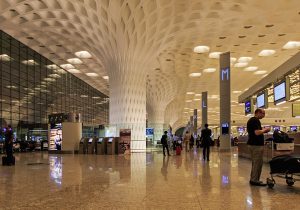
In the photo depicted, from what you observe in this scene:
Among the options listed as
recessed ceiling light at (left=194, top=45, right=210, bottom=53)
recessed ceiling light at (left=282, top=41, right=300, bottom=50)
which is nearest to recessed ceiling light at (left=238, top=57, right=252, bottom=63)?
recessed ceiling light at (left=282, top=41, right=300, bottom=50)

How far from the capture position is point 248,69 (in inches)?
1607

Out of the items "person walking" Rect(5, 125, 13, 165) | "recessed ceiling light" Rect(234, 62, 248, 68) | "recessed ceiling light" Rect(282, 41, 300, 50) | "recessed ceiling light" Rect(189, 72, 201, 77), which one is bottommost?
"person walking" Rect(5, 125, 13, 165)

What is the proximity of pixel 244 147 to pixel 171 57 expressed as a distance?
1630 centimetres

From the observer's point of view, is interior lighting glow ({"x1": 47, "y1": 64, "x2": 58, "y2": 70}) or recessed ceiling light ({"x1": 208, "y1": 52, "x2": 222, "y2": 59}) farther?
interior lighting glow ({"x1": 47, "y1": 64, "x2": 58, "y2": 70})

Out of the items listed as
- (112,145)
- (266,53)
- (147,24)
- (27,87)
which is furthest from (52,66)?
(266,53)

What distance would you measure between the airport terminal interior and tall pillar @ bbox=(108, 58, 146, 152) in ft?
0.22

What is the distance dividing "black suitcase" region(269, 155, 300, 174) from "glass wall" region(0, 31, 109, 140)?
20525 mm

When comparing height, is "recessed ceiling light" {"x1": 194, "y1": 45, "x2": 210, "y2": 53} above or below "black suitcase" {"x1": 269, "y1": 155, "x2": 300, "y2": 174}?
above

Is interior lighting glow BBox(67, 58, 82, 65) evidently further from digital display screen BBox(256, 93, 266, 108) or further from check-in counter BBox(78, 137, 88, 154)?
digital display screen BBox(256, 93, 266, 108)

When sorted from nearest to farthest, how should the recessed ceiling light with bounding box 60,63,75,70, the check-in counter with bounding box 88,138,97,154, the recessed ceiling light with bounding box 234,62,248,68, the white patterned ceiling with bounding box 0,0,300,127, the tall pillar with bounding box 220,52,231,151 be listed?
1. the white patterned ceiling with bounding box 0,0,300,127
2. the check-in counter with bounding box 88,138,97,154
3. the tall pillar with bounding box 220,52,231,151
4. the recessed ceiling light with bounding box 234,62,248,68
5. the recessed ceiling light with bounding box 60,63,75,70

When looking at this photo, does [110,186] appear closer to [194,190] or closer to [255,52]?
[194,190]

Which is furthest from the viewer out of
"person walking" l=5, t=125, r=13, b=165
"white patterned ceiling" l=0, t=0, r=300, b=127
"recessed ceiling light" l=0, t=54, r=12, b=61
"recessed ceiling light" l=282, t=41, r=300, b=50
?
"recessed ceiling light" l=282, t=41, r=300, b=50

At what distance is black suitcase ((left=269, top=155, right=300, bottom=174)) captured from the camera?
6.78 m

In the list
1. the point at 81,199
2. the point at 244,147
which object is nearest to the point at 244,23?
the point at 244,147
